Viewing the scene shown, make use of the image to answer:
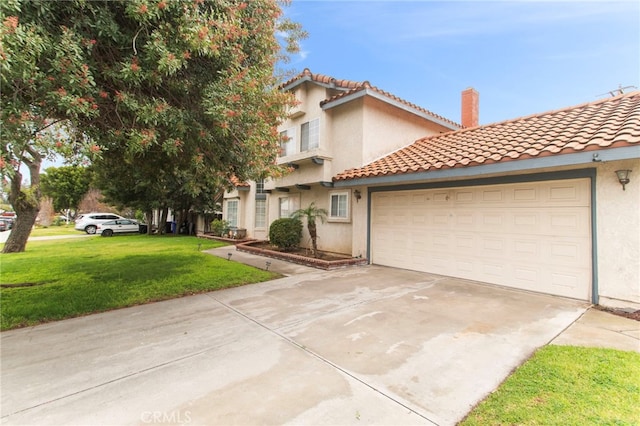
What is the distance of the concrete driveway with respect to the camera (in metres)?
2.76

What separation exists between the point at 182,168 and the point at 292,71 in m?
5.86

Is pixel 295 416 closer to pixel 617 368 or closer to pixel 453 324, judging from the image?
pixel 453 324

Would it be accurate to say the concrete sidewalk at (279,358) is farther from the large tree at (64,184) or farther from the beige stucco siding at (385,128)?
the large tree at (64,184)

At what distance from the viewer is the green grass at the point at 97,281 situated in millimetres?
5703

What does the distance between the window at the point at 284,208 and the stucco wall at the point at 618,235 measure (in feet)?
37.5

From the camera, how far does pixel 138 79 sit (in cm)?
415

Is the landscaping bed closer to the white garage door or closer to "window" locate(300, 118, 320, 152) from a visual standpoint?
the white garage door

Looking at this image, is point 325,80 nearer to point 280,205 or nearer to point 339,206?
point 339,206

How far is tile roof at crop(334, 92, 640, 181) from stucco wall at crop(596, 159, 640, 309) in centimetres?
82

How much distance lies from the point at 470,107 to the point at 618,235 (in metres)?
9.65

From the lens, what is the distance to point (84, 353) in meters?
3.99

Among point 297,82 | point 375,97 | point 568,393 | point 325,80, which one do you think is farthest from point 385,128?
point 568,393

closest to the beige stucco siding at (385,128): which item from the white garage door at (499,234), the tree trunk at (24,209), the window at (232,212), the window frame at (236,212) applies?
the white garage door at (499,234)

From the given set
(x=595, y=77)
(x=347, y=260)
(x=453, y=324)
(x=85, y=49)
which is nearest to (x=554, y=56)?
(x=595, y=77)
